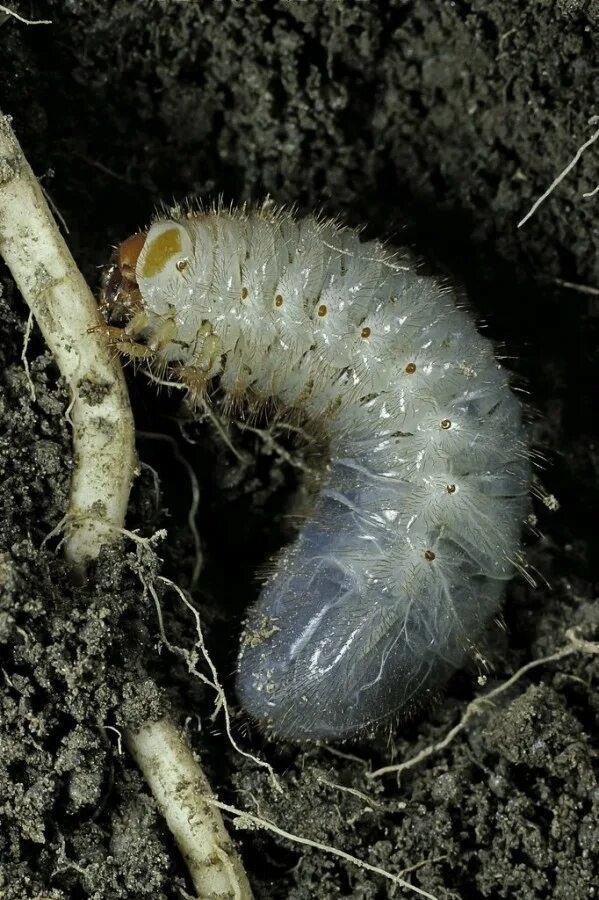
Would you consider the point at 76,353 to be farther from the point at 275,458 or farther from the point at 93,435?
the point at 275,458

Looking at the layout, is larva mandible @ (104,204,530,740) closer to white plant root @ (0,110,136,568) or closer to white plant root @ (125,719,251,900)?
white plant root @ (0,110,136,568)

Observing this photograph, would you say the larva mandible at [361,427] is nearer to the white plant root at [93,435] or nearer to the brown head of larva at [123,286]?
the brown head of larva at [123,286]

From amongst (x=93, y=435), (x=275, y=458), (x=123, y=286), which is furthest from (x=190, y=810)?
(x=123, y=286)

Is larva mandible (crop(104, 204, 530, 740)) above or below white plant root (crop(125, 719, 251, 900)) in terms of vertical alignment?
above

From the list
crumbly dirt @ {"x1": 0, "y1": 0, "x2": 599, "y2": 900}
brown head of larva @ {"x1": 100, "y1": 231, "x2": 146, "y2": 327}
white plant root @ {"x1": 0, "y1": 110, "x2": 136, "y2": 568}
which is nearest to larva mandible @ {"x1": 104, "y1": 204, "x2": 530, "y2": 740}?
brown head of larva @ {"x1": 100, "y1": 231, "x2": 146, "y2": 327}

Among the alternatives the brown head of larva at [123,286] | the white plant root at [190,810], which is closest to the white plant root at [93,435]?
the white plant root at [190,810]
